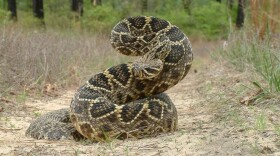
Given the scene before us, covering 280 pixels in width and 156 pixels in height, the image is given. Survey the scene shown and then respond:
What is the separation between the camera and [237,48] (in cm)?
1187

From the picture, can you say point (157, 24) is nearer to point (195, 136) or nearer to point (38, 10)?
point (195, 136)

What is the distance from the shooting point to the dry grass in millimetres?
9875

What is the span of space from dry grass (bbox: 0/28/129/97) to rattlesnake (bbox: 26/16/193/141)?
9.00ft

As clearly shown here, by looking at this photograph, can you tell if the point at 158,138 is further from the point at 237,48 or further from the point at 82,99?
the point at 237,48

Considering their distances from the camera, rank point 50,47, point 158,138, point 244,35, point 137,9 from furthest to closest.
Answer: point 137,9 < point 50,47 < point 244,35 < point 158,138

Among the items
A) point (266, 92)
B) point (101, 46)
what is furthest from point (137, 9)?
point (266, 92)

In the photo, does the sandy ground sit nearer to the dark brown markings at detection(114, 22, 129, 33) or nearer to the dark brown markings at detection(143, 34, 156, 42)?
the dark brown markings at detection(143, 34, 156, 42)

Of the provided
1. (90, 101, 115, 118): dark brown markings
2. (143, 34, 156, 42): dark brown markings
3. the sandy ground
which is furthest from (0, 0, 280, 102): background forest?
(90, 101, 115, 118): dark brown markings

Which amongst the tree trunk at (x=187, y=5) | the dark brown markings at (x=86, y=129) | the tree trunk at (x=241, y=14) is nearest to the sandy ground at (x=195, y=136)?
the dark brown markings at (x=86, y=129)

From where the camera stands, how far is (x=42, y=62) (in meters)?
11.2

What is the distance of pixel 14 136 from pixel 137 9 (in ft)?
97.5

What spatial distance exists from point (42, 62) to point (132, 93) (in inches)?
211

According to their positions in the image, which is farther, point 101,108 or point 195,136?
point 101,108

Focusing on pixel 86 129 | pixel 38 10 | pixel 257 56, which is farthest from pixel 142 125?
pixel 38 10
